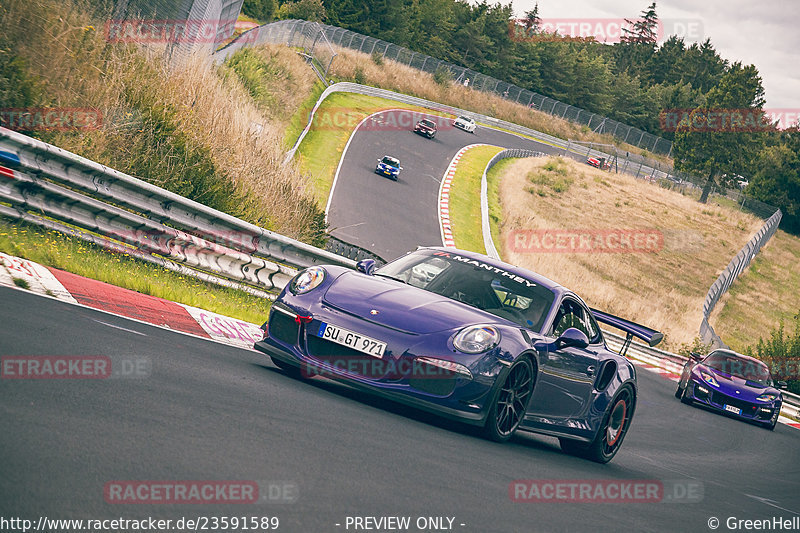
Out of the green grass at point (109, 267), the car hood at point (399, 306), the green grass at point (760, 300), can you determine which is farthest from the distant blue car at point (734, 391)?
the green grass at point (760, 300)

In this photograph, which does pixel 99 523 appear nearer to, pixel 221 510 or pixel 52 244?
pixel 221 510

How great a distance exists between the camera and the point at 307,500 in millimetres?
4191

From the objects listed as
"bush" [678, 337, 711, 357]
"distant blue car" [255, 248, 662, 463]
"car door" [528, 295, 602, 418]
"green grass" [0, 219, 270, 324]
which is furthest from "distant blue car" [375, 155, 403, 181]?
"car door" [528, 295, 602, 418]

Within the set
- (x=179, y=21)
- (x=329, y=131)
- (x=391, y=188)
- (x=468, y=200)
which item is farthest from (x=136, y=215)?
(x=329, y=131)

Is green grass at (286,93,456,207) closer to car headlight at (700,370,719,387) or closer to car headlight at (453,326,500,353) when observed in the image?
car headlight at (700,370,719,387)

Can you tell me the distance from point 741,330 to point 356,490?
128 ft

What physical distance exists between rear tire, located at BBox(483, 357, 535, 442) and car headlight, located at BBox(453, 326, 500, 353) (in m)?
0.28

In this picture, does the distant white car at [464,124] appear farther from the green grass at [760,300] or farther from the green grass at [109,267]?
the green grass at [109,267]

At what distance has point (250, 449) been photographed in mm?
4723

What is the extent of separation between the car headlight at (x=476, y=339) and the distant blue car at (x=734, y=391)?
491 inches

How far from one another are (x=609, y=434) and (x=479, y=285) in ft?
6.88

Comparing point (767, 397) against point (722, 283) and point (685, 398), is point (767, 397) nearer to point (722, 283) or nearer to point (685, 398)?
point (685, 398)

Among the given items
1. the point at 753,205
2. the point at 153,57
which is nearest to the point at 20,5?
the point at 153,57

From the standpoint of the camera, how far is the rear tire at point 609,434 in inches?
337
